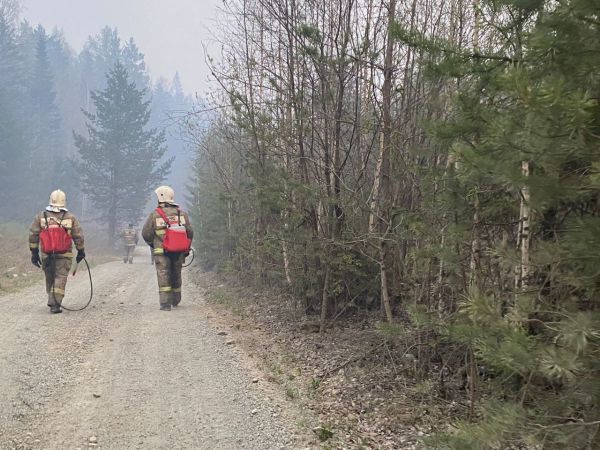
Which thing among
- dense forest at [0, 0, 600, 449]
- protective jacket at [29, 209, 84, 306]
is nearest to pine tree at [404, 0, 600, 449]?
dense forest at [0, 0, 600, 449]

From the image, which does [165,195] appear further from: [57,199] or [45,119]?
[45,119]

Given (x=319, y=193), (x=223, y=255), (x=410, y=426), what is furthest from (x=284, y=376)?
(x=223, y=255)

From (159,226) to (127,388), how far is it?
499 cm

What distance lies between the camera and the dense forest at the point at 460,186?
2350 millimetres

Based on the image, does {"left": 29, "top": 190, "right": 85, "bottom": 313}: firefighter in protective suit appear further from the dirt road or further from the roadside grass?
the roadside grass

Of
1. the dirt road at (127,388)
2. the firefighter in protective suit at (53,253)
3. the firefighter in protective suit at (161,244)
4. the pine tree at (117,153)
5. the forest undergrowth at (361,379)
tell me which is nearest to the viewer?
the dirt road at (127,388)

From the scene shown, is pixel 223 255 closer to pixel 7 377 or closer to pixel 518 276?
pixel 7 377

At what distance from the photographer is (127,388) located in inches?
196

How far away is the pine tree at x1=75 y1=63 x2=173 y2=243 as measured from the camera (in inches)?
1449

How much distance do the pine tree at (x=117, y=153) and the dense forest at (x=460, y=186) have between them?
30.1 m

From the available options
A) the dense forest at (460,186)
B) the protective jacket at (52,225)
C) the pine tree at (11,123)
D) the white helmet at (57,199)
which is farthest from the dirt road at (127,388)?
the pine tree at (11,123)

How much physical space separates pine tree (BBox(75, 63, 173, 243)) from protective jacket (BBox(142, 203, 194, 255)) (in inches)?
1179

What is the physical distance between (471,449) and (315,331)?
204 inches

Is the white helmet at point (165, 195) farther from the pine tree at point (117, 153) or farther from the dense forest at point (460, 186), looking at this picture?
the pine tree at point (117, 153)
